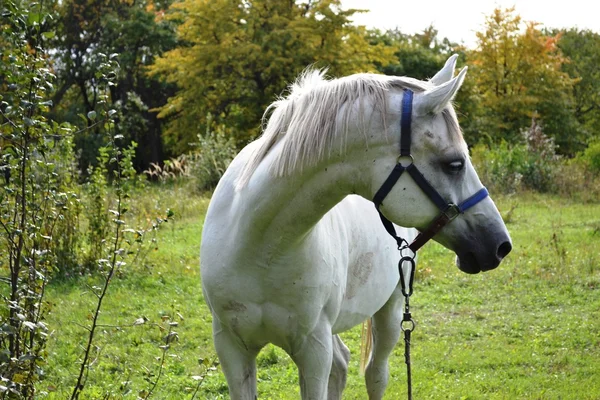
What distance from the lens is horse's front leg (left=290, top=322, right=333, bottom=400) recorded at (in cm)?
273

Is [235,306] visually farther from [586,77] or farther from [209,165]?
[586,77]

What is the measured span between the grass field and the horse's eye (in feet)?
4.40

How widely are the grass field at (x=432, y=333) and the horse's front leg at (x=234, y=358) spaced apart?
0.47 ft

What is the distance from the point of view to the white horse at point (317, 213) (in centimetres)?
227

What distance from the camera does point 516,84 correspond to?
23562 mm

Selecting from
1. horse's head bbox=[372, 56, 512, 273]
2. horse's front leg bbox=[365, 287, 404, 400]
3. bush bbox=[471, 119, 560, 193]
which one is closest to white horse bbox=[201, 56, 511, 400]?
horse's head bbox=[372, 56, 512, 273]

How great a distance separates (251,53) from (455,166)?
16.6 metres

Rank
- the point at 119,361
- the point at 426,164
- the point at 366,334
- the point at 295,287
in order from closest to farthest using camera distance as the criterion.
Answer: the point at 426,164 → the point at 295,287 → the point at 366,334 → the point at 119,361

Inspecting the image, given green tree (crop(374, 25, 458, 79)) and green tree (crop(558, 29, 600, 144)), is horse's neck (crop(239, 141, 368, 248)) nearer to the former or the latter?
green tree (crop(374, 25, 458, 79))

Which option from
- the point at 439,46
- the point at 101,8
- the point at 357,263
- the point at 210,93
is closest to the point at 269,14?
the point at 210,93

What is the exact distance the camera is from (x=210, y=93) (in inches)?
747

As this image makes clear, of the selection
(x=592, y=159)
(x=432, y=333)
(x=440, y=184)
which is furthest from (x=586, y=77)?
(x=440, y=184)

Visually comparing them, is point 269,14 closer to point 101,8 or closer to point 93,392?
point 101,8

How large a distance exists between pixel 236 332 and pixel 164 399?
6.22 ft
